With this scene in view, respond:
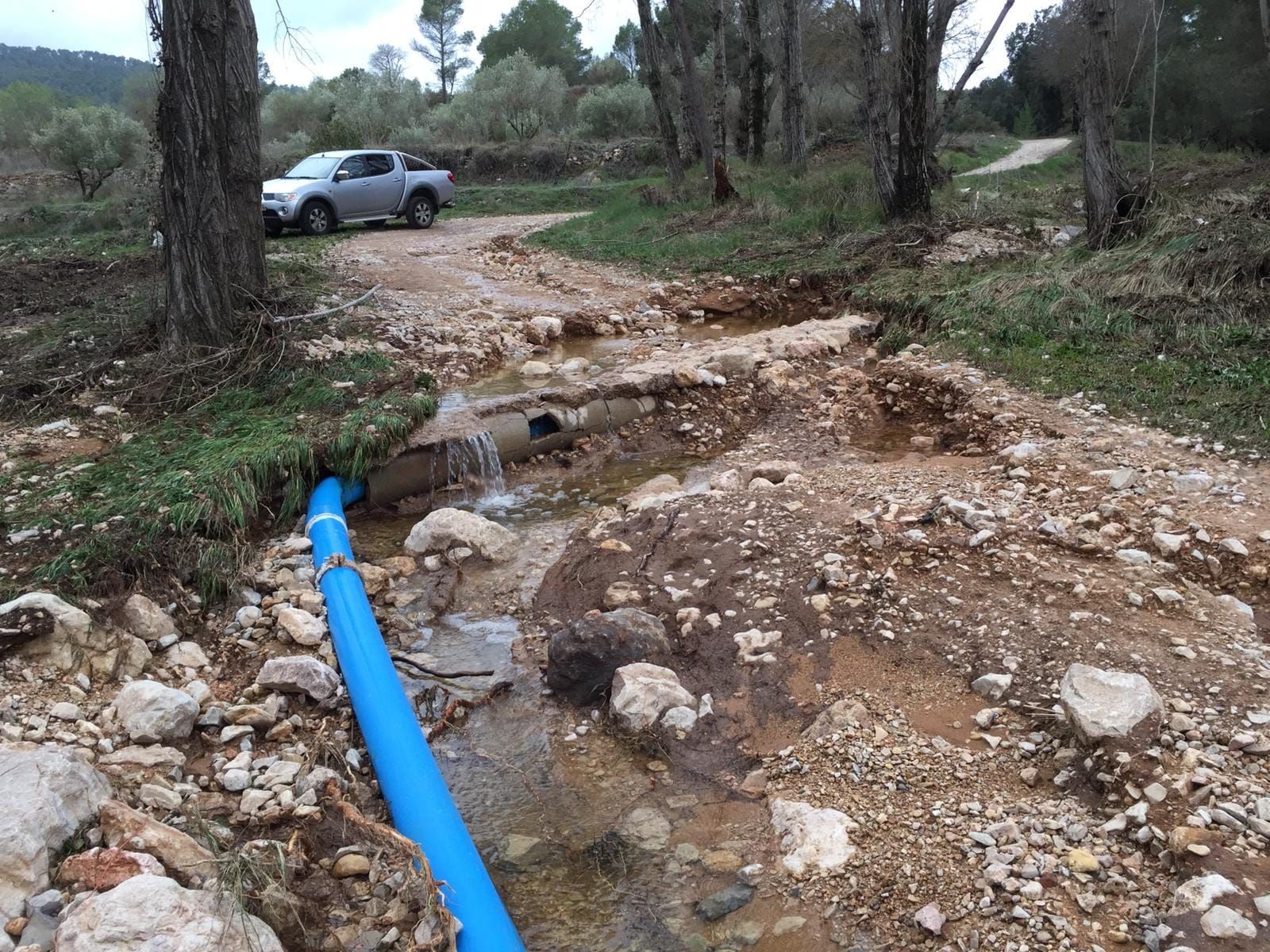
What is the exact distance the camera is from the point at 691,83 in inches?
616

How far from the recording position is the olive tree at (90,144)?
73.1 feet

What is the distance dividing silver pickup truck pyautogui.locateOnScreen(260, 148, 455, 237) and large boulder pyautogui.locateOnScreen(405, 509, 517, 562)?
379 inches

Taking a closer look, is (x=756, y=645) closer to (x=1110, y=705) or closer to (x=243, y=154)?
(x=1110, y=705)

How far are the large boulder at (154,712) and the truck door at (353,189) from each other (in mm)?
12478

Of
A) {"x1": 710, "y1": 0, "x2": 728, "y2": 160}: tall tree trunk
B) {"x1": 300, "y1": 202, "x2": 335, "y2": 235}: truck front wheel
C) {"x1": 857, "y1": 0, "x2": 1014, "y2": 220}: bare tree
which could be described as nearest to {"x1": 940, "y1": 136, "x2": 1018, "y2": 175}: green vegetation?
{"x1": 710, "y1": 0, "x2": 728, "y2": 160}: tall tree trunk

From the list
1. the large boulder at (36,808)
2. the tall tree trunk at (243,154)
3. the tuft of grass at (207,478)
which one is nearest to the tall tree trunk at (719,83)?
the tall tree trunk at (243,154)

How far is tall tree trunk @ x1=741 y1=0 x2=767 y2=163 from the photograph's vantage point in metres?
17.6

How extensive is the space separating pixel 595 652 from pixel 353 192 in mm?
12814

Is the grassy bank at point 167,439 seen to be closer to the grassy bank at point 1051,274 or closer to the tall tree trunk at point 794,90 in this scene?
the grassy bank at point 1051,274

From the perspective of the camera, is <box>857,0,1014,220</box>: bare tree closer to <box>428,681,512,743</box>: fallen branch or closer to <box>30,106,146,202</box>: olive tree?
<box>428,681,512,743</box>: fallen branch

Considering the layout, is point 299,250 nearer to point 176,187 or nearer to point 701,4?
point 176,187

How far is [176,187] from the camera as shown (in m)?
6.61

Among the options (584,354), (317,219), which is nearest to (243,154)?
(584,354)

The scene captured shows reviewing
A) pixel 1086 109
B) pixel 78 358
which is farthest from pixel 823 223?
pixel 78 358
